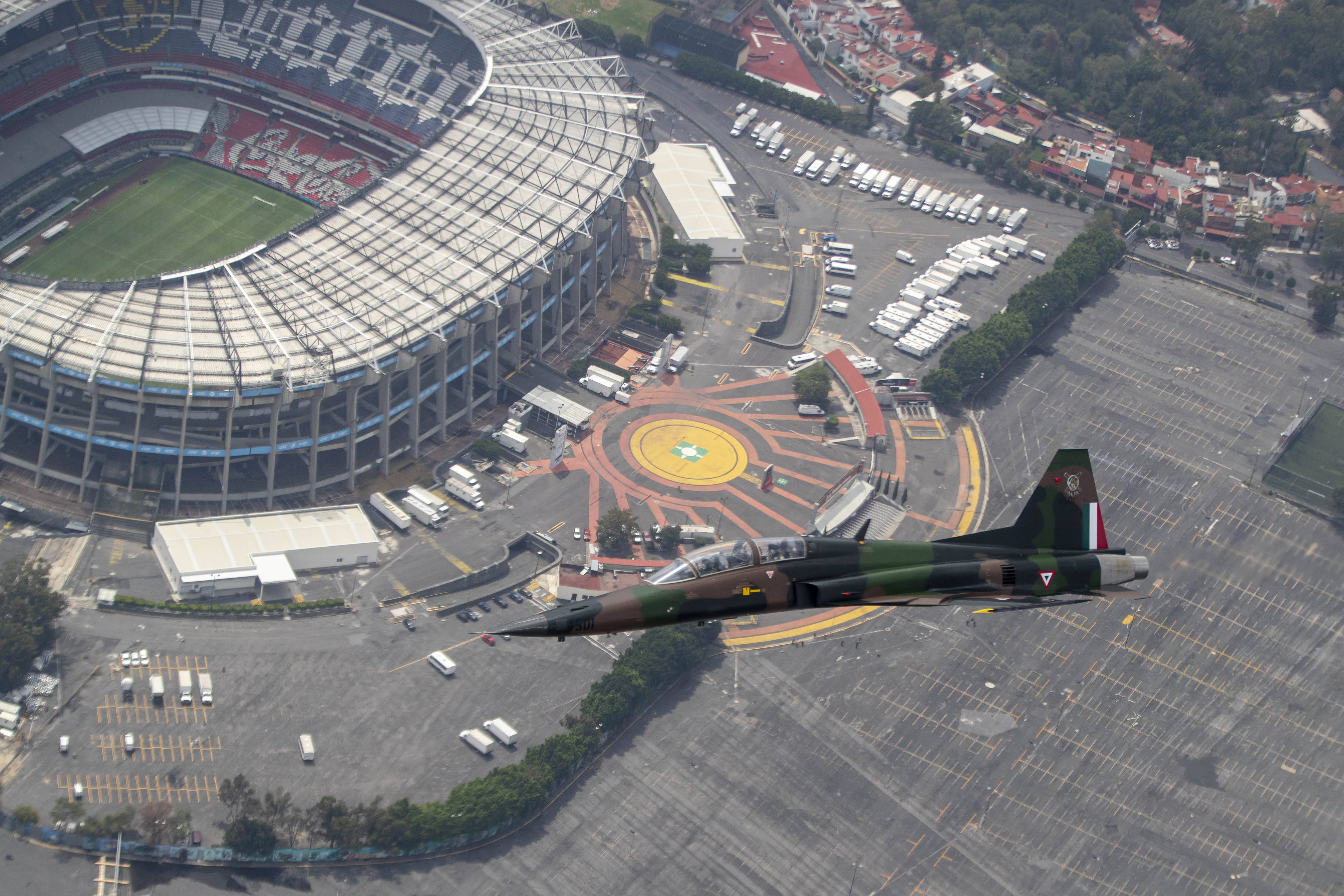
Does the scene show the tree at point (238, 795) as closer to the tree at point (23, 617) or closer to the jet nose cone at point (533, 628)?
the tree at point (23, 617)

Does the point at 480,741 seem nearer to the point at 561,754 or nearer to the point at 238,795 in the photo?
the point at 561,754

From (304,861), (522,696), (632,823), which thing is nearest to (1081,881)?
(632,823)

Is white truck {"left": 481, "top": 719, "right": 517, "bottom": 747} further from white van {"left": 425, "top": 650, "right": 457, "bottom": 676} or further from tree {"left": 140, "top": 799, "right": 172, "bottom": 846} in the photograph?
tree {"left": 140, "top": 799, "right": 172, "bottom": 846}

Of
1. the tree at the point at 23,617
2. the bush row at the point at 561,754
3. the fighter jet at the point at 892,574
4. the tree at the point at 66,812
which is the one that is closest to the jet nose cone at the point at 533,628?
the fighter jet at the point at 892,574

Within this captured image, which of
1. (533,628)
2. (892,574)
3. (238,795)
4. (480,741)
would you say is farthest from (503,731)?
(533,628)

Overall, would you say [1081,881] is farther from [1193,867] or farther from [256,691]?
[256,691]
